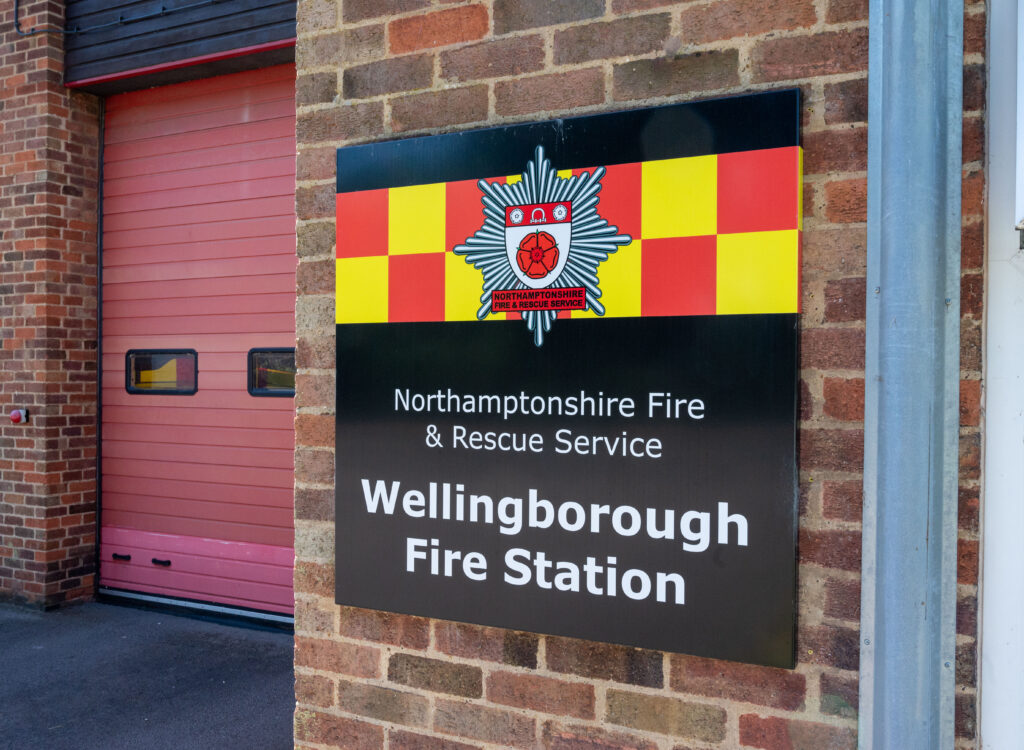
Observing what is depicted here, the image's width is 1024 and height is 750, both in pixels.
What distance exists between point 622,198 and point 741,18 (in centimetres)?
49

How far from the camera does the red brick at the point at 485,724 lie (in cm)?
223

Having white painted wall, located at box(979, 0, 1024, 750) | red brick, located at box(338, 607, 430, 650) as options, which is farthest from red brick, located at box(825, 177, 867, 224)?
red brick, located at box(338, 607, 430, 650)

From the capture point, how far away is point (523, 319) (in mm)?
2205

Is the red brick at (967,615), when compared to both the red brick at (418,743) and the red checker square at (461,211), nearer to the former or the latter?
the red brick at (418,743)

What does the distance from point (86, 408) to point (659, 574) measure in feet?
16.9

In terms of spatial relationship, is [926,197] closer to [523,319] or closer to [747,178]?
[747,178]

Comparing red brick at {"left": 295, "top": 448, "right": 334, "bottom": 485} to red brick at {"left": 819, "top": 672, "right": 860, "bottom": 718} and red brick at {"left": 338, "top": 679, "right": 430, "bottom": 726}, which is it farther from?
red brick at {"left": 819, "top": 672, "right": 860, "bottom": 718}

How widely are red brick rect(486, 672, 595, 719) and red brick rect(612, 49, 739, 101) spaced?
1459 mm

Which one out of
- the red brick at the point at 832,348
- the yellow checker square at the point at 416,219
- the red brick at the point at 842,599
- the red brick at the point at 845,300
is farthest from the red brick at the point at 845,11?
the red brick at the point at 842,599

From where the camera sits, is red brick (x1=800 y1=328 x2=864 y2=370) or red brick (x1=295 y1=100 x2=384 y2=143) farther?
red brick (x1=295 y1=100 x2=384 y2=143)

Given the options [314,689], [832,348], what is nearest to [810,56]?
[832,348]

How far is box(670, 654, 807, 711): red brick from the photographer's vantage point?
1.94 metres

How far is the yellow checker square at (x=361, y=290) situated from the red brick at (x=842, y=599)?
4.26 feet

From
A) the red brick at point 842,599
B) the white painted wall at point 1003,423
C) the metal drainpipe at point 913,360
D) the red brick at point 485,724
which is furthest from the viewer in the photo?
the red brick at point 485,724
